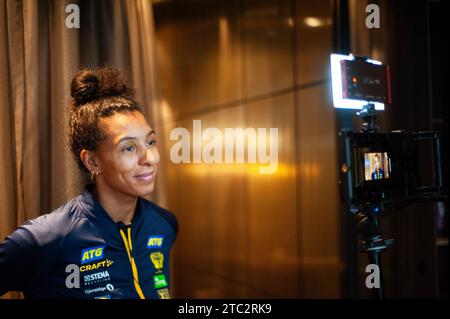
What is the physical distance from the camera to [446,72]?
269 centimetres

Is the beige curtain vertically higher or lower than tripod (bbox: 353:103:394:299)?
higher

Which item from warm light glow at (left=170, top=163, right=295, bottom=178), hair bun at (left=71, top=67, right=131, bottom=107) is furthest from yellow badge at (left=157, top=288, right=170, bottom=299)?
warm light glow at (left=170, top=163, right=295, bottom=178)

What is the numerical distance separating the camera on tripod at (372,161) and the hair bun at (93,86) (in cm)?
78

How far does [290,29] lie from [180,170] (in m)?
1.69

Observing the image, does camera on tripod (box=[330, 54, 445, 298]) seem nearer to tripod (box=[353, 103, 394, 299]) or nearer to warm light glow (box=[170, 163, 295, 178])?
tripod (box=[353, 103, 394, 299])

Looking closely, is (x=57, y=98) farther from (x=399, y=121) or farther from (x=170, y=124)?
(x=170, y=124)

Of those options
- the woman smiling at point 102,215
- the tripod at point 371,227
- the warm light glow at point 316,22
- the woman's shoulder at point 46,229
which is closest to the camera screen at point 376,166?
the tripod at point 371,227

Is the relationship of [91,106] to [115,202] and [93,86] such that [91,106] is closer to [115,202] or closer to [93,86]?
[93,86]

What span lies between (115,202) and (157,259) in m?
0.26

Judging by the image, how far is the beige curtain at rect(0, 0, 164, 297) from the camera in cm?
157

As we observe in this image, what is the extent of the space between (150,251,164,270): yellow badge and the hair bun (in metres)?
0.56

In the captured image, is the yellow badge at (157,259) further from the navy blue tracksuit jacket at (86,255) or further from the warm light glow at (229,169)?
the warm light glow at (229,169)

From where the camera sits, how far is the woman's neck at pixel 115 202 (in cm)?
150
